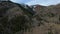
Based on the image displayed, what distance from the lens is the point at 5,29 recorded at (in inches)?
358

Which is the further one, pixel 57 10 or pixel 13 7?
pixel 57 10

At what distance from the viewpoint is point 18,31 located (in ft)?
30.5

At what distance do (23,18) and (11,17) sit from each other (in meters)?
0.66

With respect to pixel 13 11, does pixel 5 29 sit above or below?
below

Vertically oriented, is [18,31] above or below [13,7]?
below

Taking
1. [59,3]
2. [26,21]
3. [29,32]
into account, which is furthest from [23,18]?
[59,3]

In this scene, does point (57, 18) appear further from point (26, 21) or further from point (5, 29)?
point (5, 29)

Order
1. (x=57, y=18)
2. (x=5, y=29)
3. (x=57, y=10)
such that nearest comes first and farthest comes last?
(x=5, y=29) → (x=57, y=18) → (x=57, y=10)

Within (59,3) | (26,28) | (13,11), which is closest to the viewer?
(26,28)

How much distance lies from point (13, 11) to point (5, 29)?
1.68 metres

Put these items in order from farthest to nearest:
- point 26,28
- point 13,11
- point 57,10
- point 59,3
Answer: point 59,3, point 57,10, point 13,11, point 26,28

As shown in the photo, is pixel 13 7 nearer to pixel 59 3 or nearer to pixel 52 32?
pixel 52 32

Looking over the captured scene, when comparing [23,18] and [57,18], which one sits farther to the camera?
[57,18]

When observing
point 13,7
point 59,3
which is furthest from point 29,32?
point 59,3
